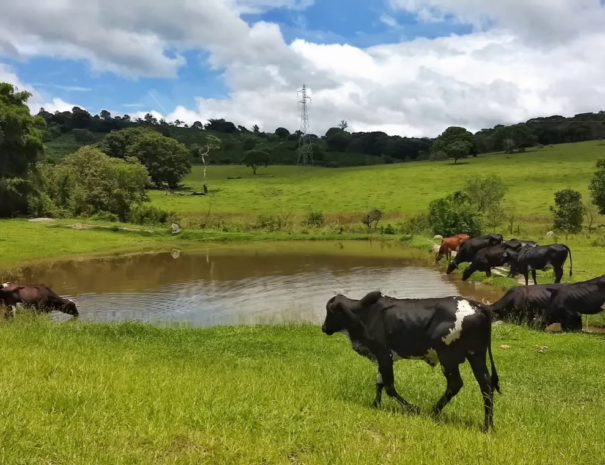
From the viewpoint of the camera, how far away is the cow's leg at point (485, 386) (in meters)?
7.34

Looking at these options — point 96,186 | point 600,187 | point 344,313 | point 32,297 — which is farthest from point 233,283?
point 96,186

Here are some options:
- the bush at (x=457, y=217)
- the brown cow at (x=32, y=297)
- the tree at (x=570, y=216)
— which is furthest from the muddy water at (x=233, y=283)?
the tree at (x=570, y=216)

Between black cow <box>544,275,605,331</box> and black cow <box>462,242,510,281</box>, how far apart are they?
9.32m

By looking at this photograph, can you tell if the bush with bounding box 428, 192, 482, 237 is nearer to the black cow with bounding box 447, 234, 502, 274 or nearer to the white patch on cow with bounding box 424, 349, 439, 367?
the black cow with bounding box 447, 234, 502, 274

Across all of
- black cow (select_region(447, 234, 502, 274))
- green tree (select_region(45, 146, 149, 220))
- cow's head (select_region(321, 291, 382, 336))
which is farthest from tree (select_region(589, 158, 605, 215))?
green tree (select_region(45, 146, 149, 220))

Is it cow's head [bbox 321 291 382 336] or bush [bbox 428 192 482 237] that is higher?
cow's head [bbox 321 291 382 336]

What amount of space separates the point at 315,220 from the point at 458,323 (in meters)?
48.5

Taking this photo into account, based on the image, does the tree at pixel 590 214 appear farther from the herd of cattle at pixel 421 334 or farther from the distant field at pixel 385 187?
the herd of cattle at pixel 421 334

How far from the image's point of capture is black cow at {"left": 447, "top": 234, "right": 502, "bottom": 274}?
27.4 metres

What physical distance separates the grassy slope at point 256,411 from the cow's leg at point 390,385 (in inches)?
6.0

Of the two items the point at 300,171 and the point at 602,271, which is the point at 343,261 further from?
the point at 300,171

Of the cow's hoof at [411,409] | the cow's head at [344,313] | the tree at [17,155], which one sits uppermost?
the tree at [17,155]

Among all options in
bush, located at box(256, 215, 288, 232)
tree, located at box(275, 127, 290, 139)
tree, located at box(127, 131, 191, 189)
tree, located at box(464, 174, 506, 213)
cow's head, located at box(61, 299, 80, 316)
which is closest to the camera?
cow's head, located at box(61, 299, 80, 316)

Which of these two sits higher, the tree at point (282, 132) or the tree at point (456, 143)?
the tree at point (282, 132)
